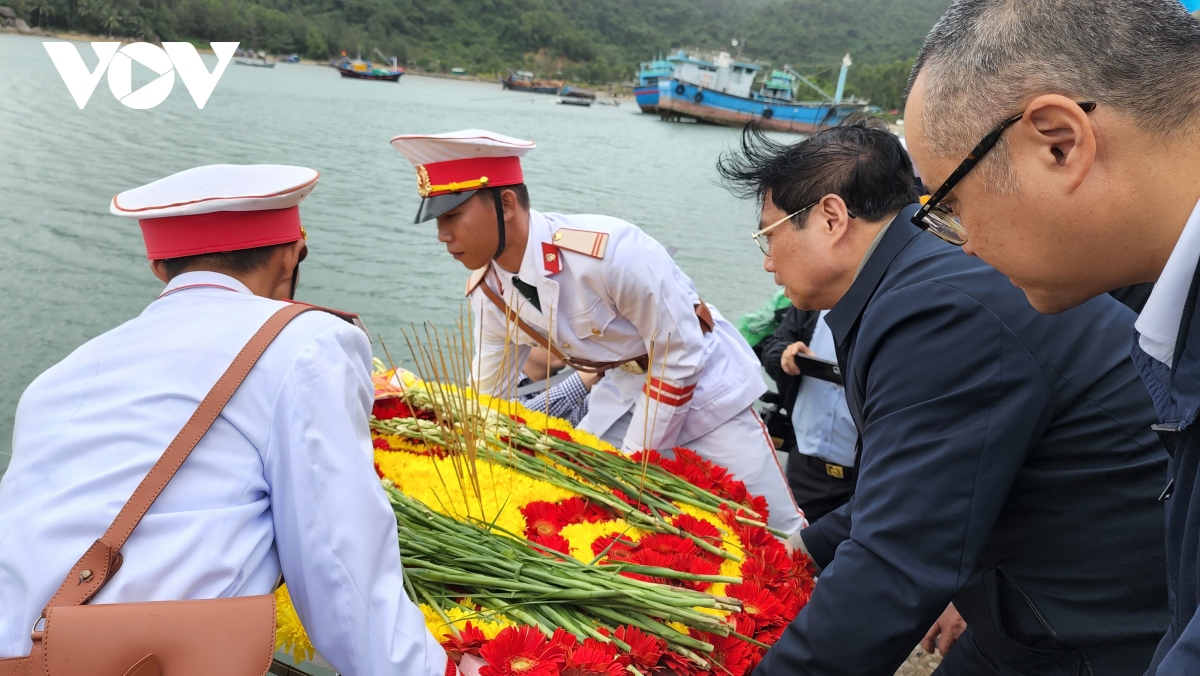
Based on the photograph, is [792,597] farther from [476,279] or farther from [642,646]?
[476,279]

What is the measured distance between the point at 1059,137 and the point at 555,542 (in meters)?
1.37

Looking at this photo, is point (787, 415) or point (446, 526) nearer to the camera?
point (446, 526)

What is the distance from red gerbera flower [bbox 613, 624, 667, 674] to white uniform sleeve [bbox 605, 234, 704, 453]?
46.3 inches

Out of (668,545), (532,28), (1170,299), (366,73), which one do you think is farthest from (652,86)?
(1170,299)

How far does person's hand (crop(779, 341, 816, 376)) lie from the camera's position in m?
3.23

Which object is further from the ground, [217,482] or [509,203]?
[509,203]

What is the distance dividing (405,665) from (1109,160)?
1.22 metres

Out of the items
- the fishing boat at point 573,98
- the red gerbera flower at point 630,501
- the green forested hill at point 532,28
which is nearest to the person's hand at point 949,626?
the red gerbera flower at point 630,501

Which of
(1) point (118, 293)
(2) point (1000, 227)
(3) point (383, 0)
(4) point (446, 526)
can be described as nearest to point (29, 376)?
(1) point (118, 293)

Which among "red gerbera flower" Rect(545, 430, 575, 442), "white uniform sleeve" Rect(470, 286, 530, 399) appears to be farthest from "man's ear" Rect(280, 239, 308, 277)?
"white uniform sleeve" Rect(470, 286, 530, 399)

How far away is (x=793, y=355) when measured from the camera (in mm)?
3225

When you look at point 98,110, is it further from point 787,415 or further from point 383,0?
point 383,0

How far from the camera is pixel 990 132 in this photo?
913 millimetres

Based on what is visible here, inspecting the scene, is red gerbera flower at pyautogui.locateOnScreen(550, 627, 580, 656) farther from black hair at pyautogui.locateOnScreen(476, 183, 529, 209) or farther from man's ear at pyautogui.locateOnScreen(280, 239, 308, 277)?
black hair at pyautogui.locateOnScreen(476, 183, 529, 209)
